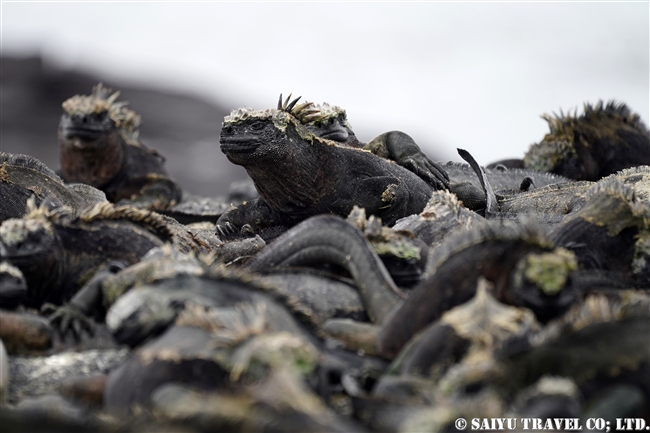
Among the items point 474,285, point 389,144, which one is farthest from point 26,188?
point 474,285

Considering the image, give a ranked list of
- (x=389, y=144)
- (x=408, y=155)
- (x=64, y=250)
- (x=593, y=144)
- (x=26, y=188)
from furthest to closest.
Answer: (x=593, y=144) → (x=389, y=144) → (x=408, y=155) → (x=26, y=188) → (x=64, y=250)

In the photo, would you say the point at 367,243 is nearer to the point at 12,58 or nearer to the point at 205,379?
the point at 205,379

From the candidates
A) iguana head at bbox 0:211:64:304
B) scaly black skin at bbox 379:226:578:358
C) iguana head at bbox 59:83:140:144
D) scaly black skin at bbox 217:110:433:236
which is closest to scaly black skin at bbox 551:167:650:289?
scaly black skin at bbox 379:226:578:358

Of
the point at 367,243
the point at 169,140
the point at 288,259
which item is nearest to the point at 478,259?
the point at 367,243

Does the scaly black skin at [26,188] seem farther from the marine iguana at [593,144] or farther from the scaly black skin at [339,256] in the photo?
the marine iguana at [593,144]

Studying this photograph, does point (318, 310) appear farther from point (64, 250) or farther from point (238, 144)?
point (238, 144)

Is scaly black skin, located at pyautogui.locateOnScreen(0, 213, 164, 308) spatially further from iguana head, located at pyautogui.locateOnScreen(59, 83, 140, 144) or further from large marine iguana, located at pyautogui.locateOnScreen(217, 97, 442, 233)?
iguana head, located at pyautogui.locateOnScreen(59, 83, 140, 144)
